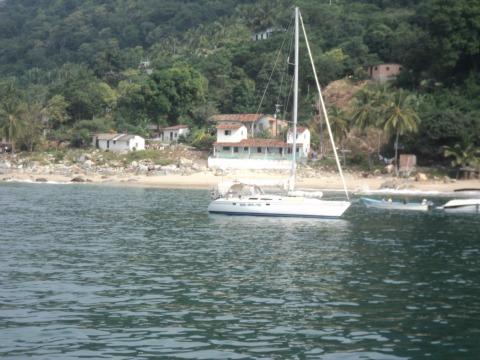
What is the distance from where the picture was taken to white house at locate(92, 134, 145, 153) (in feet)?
318

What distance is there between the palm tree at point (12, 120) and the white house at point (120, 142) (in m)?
12.3

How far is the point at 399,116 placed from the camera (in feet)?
255

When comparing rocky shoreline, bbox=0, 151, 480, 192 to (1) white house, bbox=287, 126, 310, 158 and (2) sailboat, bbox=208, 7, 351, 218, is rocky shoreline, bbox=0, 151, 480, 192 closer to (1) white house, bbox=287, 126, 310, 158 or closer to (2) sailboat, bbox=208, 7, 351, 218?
(1) white house, bbox=287, 126, 310, 158

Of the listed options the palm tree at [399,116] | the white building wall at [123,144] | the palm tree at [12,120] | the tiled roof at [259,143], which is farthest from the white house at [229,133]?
the palm tree at [12,120]

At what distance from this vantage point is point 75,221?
4250 cm

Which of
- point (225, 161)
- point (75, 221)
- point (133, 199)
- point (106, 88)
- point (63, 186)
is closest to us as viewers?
point (75, 221)

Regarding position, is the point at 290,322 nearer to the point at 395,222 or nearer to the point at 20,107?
the point at 395,222

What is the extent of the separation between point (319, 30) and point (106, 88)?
4812 cm

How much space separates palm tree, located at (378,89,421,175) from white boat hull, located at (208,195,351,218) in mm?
35915

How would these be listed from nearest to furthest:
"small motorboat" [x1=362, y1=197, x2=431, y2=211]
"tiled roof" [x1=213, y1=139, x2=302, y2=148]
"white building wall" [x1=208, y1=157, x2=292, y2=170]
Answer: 1. "small motorboat" [x1=362, y1=197, x2=431, y2=211]
2. "white building wall" [x1=208, y1=157, x2=292, y2=170]
3. "tiled roof" [x1=213, y1=139, x2=302, y2=148]

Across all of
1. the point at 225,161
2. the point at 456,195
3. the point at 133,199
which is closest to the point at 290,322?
the point at 133,199

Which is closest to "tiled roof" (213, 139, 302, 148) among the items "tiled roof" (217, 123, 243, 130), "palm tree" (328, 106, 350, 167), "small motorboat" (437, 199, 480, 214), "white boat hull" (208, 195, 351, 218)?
"tiled roof" (217, 123, 243, 130)

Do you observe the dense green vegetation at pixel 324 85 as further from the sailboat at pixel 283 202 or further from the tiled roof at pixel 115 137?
→ the sailboat at pixel 283 202

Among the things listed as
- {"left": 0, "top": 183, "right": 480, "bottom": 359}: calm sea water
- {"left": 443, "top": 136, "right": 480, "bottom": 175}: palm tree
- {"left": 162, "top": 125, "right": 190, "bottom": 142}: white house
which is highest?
{"left": 162, "top": 125, "right": 190, "bottom": 142}: white house
